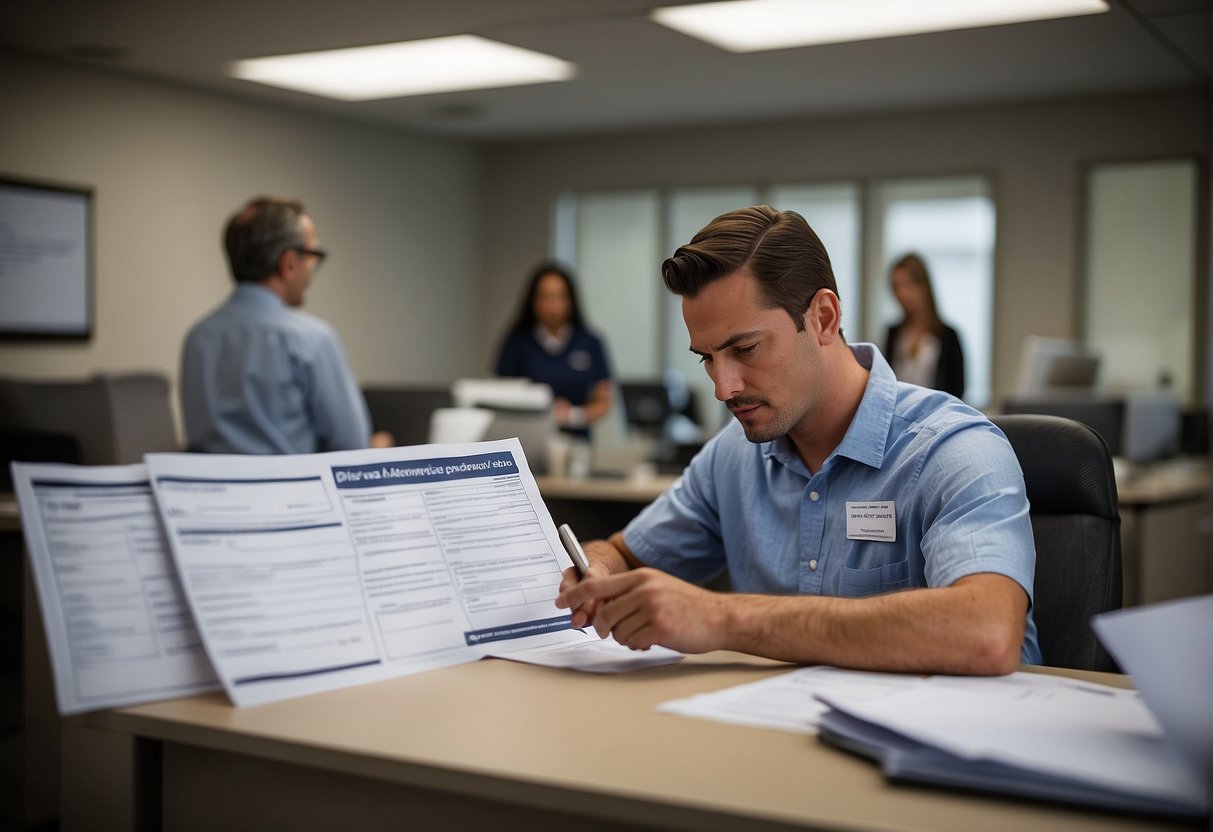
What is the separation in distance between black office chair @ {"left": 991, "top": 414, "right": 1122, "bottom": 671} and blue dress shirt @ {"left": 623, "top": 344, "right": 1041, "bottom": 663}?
0.20ft

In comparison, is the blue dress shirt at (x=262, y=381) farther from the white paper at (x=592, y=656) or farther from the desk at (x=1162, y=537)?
the desk at (x=1162, y=537)

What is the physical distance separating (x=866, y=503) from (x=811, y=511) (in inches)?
3.8

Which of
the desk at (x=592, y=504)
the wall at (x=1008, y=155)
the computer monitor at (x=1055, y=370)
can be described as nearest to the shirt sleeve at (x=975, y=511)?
the desk at (x=592, y=504)

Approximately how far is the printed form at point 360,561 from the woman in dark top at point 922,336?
400 cm

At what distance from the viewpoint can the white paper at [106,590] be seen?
122cm

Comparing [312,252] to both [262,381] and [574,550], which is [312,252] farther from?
[574,550]

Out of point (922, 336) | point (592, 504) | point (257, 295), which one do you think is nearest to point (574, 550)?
point (257, 295)

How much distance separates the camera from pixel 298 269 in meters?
3.62

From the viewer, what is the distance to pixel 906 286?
549cm

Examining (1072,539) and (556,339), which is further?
(556,339)

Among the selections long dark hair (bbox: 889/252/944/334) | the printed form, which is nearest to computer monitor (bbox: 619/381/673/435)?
long dark hair (bbox: 889/252/944/334)

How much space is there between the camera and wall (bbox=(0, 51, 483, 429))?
6.27 m

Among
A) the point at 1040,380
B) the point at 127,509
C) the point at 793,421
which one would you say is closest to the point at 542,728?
the point at 127,509

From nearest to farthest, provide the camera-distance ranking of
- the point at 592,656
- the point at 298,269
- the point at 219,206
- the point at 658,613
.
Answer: the point at 658,613 < the point at 592,656 < the point at 298,269 < the point at 219,206
